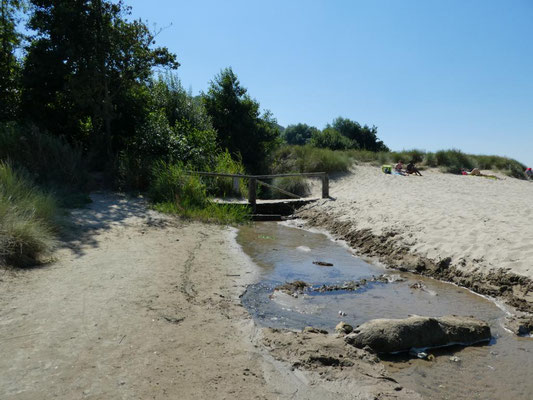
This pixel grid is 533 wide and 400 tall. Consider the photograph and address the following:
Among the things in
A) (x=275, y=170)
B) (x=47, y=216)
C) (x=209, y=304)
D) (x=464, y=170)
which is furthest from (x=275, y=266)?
(x=464, y=170)

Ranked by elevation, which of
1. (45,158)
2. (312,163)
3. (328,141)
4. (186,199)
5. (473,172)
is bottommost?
(186,199)

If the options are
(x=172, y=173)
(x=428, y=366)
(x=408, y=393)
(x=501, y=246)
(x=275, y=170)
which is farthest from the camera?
(x=275, y=170)

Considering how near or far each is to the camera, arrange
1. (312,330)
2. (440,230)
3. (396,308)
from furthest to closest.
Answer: (440,230) < (396,308) < (312,330)

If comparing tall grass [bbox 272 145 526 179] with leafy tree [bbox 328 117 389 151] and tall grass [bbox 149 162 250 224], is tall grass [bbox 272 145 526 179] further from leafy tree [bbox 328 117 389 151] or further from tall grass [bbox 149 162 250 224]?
leafy tree [bbox 328 117 389 151]

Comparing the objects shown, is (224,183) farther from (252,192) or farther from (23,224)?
(23,224)

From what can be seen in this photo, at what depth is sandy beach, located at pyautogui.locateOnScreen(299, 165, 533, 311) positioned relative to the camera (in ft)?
20.5

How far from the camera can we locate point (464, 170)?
22281 mm

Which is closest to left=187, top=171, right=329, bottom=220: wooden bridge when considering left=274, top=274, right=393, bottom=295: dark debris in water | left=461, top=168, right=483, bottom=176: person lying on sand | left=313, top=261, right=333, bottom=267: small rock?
left=313, top=261, right=333, bottom=267: small rock

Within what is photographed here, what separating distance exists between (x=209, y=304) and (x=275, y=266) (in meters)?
2.47

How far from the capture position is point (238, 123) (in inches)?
738

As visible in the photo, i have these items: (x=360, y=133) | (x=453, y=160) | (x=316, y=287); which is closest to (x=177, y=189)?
(x=316, y=287)

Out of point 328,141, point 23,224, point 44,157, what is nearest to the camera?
point 23,224

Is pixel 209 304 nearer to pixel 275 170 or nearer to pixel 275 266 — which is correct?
pixel 275 266

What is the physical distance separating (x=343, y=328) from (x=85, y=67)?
12882 millimetres
